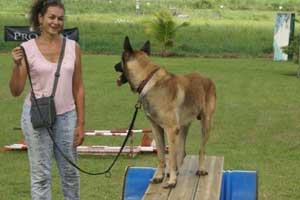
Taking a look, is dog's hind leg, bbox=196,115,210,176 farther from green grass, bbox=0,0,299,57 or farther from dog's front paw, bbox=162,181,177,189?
green grass, bbox=0,0,299,57

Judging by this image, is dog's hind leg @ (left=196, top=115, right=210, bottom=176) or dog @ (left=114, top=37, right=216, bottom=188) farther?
dog's hind leg @ (left=196, top=115, right=210, bottom=176)

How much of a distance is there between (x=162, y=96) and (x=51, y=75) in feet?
3.09

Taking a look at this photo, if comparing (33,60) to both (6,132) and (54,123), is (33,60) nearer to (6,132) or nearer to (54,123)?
(54,123)

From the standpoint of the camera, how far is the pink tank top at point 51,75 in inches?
195

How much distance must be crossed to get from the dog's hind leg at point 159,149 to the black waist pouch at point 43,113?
95 centimetres

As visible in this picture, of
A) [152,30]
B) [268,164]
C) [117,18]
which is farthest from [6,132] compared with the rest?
[117,18]

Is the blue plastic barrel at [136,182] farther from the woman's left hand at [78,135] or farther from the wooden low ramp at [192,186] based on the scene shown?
the woman's left hand at [78,135]

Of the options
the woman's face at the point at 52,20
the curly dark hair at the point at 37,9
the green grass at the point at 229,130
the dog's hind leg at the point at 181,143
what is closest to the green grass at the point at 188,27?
the green grass at the point at 229,130

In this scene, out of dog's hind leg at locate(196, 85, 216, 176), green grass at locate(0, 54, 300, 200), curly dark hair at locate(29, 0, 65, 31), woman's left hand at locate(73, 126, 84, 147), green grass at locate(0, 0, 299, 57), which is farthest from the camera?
green grass at locate(0, 0, 299, 57)

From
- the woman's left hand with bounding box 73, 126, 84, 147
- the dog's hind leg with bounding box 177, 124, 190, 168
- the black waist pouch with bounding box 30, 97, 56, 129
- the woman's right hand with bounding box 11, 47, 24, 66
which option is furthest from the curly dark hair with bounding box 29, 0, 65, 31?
the dog's hind leg with bounding box 177, 124, 190, 168

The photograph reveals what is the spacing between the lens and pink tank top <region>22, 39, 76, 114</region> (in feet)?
16.3

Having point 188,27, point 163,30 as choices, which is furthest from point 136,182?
point 188,27

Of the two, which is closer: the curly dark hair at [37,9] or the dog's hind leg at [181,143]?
the curly dark hair at [37,9]

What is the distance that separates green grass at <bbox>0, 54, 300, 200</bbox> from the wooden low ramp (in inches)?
50.7
